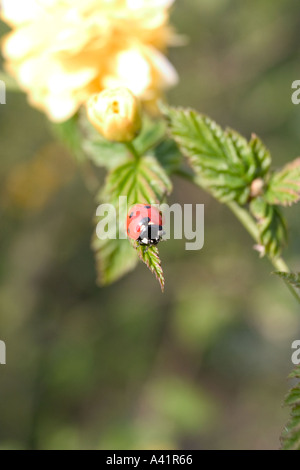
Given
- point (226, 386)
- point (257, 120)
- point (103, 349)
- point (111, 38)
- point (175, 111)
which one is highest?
point (257, 120)

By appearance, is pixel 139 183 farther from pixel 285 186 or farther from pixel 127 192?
pixel 285 186

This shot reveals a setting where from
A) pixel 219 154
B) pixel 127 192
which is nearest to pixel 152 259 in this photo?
pixel 127 192

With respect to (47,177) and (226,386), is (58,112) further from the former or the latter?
(226,386)

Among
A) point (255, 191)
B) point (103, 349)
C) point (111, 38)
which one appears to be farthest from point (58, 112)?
point (103, 349)

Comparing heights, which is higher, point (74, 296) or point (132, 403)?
point (74, 296)

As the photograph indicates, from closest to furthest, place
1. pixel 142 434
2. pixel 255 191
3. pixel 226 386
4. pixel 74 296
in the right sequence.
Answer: pixel 255 191, pixel 142 434, pixel 74 296, pixel 226 386

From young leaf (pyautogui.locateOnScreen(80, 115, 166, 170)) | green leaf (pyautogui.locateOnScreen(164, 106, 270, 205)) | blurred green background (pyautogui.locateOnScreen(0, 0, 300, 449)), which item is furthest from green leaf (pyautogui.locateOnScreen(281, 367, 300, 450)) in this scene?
blurred green background (pyautogui.locateOnScreen(0, 0, 300, 449))

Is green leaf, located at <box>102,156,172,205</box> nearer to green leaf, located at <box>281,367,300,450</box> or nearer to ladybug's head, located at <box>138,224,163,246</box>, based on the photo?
ladybug's head, located at <box>138,224,163,246</box>
